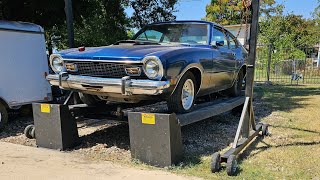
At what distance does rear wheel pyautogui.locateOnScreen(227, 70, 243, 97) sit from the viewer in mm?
8125

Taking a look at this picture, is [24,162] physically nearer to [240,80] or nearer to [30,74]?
[30,74]

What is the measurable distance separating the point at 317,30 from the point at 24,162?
1264 inches

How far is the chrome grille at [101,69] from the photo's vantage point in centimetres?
527

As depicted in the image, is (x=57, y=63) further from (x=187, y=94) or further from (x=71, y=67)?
(x=187, y=94)

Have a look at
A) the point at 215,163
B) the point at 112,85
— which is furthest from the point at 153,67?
the point at 215,163

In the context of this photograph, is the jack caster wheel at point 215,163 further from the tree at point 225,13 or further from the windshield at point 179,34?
the tree at point 225,13

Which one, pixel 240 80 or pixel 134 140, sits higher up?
pixel 240 80

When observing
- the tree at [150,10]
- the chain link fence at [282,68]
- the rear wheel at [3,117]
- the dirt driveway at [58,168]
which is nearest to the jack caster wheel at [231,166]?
the dirt driveway at [58,168]

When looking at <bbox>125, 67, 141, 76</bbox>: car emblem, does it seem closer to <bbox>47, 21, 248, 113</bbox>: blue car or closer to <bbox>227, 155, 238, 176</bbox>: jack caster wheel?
<bbox>47, 21, 248, 113</bbox>: blue car

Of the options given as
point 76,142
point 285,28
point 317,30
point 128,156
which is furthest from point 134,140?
point 285,28

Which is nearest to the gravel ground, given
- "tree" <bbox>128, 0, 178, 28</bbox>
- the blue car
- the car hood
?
the blue car

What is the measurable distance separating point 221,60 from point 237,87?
1.66m

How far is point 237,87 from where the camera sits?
27.3 ft

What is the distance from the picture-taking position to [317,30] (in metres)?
32.4
